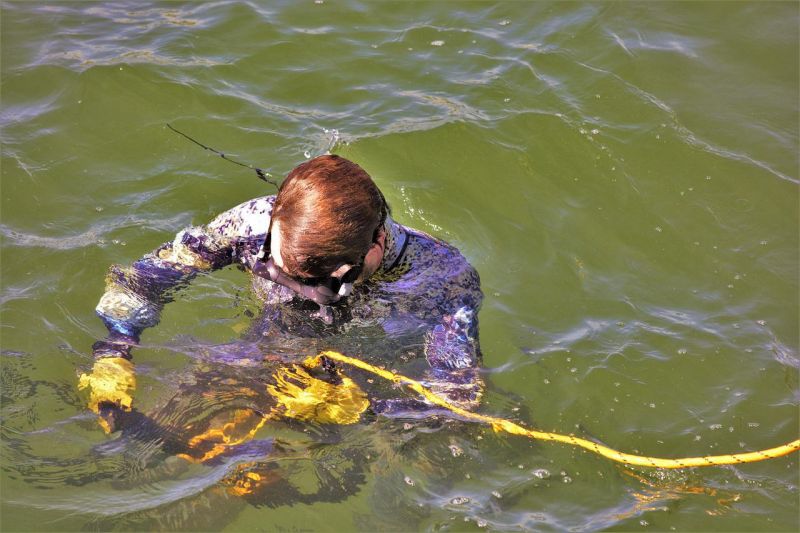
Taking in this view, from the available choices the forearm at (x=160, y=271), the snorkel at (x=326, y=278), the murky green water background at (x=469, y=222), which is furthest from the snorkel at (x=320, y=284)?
the murky green water background at (x=469, y=222)

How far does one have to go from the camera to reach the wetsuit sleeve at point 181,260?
3.36 m

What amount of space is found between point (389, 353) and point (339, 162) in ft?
3.76

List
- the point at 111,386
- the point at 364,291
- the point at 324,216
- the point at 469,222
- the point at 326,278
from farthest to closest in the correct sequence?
the point at 469,222
the point at 364,291
the point at 111,386
the point at 326,278
the point at 324,216

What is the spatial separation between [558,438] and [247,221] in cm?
158

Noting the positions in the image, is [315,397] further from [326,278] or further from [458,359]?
[326,278]

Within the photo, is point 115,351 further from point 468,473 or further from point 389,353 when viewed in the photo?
point 468,473

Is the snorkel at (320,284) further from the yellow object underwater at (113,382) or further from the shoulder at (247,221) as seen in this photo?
the yellow object underwater at (113,382)

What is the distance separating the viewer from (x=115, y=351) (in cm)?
323

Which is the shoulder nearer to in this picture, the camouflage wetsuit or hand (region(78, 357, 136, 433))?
the camouflage wetsuit

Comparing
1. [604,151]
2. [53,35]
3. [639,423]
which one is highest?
[53,35]

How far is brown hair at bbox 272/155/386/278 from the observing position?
273 cm

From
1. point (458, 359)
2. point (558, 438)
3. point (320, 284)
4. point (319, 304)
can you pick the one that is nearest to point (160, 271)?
point (319, 304)

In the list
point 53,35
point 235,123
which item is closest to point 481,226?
point 235,123

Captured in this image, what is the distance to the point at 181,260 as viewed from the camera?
344cm
